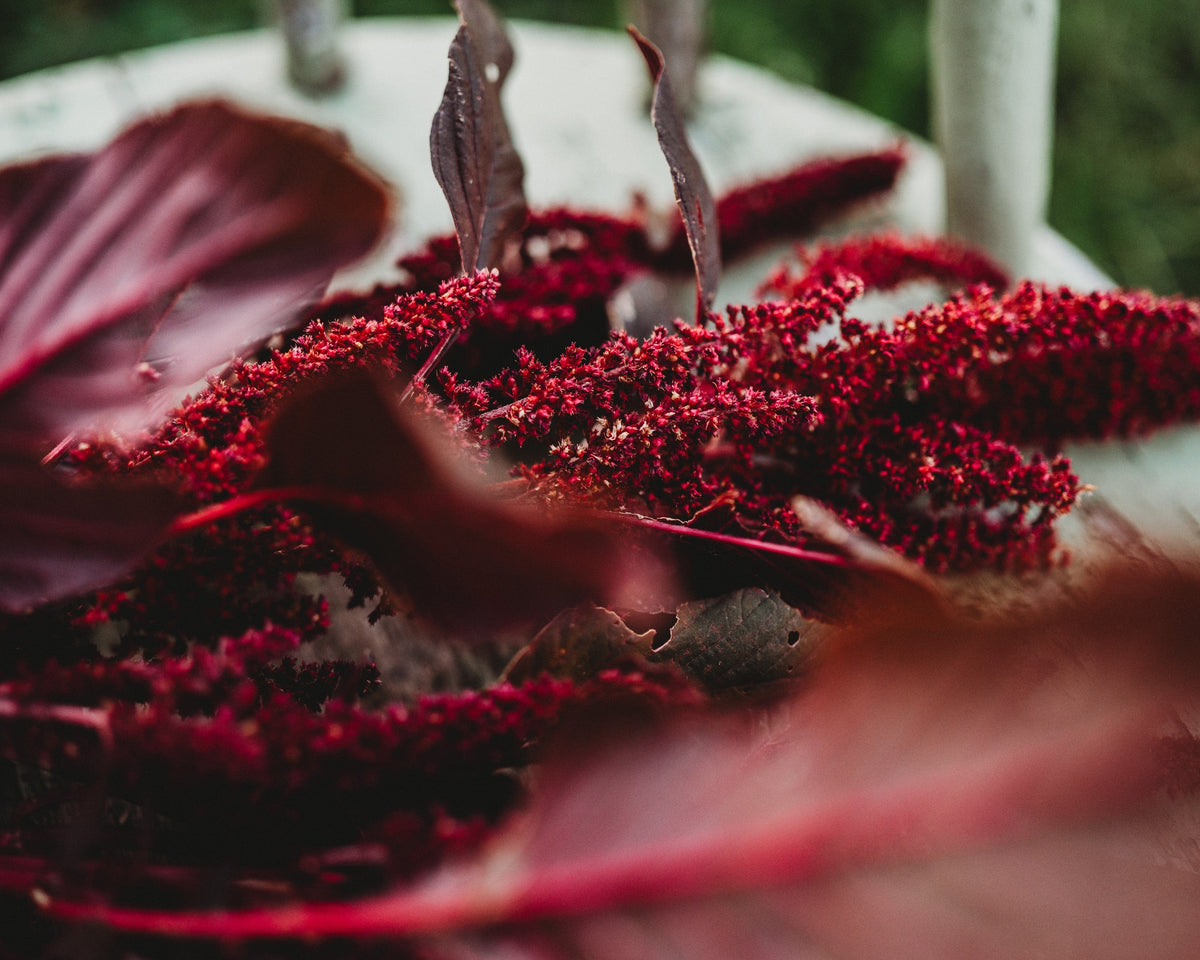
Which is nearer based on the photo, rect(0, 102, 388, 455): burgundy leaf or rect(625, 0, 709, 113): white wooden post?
rect(0, 102, 388, 455): burgundy leaf

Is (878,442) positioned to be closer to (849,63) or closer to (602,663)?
(602,663)

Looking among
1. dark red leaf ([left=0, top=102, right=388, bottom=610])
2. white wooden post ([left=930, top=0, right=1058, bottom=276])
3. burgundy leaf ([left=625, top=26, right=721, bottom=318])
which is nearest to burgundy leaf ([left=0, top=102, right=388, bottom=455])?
dark red leaf ([left=0, top=102, right=388, bottom=610])

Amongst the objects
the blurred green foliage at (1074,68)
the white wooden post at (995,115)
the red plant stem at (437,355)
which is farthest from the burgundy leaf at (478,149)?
the blurred green foliage at (1074,68)

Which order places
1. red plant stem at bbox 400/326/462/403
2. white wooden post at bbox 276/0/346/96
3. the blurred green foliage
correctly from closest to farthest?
1. red plant stem at bbox 400/326/462/403
2. white wooden post at bbox 276/0/346/96
3. the blurred green foliage

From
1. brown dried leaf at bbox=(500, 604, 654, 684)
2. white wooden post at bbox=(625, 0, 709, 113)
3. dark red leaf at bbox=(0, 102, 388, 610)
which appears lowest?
brown dried leaf at bbox=(500, 604, 654, 684)

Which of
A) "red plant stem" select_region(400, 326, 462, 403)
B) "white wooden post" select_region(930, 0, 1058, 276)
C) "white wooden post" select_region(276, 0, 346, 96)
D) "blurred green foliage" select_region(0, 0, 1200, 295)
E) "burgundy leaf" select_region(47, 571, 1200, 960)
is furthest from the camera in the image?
"blurred green foliage" select_region(0, 0, 1200, 295)

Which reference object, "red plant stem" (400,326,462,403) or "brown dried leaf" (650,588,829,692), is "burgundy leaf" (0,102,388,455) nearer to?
"red plant stem" (400,326,462,403)

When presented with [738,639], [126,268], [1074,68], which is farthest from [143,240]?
[1074,68]
